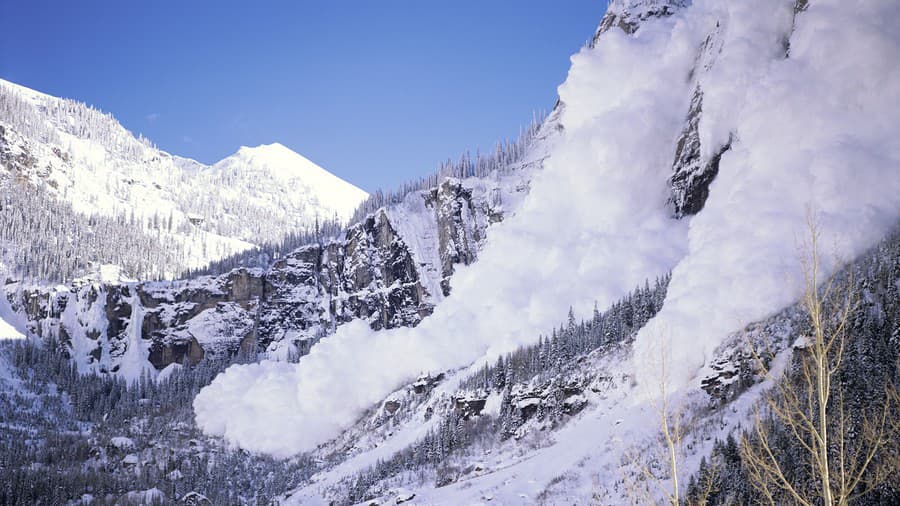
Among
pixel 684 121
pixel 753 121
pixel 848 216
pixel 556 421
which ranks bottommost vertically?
pixel 556 421

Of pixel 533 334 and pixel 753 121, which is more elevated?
pixel 753 121

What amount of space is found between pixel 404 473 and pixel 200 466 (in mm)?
79871

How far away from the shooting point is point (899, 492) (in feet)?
156

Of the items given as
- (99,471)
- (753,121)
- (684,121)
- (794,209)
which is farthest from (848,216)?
(99,471)

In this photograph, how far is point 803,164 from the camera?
12538cm

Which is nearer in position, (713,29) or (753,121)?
(753,121)

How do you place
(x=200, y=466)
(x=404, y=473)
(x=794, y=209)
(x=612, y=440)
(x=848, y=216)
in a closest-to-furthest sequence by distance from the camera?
(x=612, y=440) → (x=848, y=216) → (x=794, y=209) → (x=404, y=473) → (x=200, y=466)

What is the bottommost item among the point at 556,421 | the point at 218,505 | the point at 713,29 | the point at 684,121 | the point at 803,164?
the point at 218,505

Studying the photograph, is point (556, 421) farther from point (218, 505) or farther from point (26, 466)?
point (26, 466)

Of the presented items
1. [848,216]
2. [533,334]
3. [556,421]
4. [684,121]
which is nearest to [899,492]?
[848,216]

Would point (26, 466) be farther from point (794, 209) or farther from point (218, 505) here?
point (794, 209)

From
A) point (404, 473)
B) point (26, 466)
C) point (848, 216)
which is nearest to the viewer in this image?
point (848, 216)

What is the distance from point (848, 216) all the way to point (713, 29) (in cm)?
10166

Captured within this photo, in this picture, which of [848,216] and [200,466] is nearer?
[848,216]
